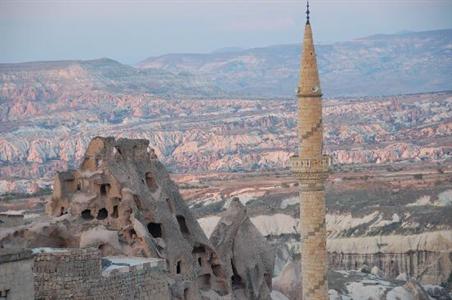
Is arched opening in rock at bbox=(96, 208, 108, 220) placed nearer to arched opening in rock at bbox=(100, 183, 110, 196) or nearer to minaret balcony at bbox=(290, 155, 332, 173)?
arched opening in rock at bbox=(100, 183, 110, 196)

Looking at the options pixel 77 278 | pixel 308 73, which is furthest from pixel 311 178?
pixel 77 278

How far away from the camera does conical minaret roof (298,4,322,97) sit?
4206 cm

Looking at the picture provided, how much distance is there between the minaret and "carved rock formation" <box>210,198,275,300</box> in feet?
3.73

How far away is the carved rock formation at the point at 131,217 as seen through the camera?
111 feet

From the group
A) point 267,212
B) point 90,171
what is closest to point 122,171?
point 90,171

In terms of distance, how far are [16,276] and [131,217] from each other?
1190 centimetres

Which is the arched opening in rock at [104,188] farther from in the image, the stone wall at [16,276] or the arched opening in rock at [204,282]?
the stone wall at [16,276]

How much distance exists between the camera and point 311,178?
42.2 meters

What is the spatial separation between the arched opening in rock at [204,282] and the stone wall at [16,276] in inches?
553

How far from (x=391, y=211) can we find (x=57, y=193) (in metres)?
66.3

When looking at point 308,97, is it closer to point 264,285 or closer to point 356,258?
point 264,285

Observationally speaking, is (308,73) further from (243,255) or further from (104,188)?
(104,188)

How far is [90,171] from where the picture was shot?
36.7 meters

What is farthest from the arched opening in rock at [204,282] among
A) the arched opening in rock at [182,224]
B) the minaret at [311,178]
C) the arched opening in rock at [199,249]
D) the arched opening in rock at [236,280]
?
the minaret at [311,178]
